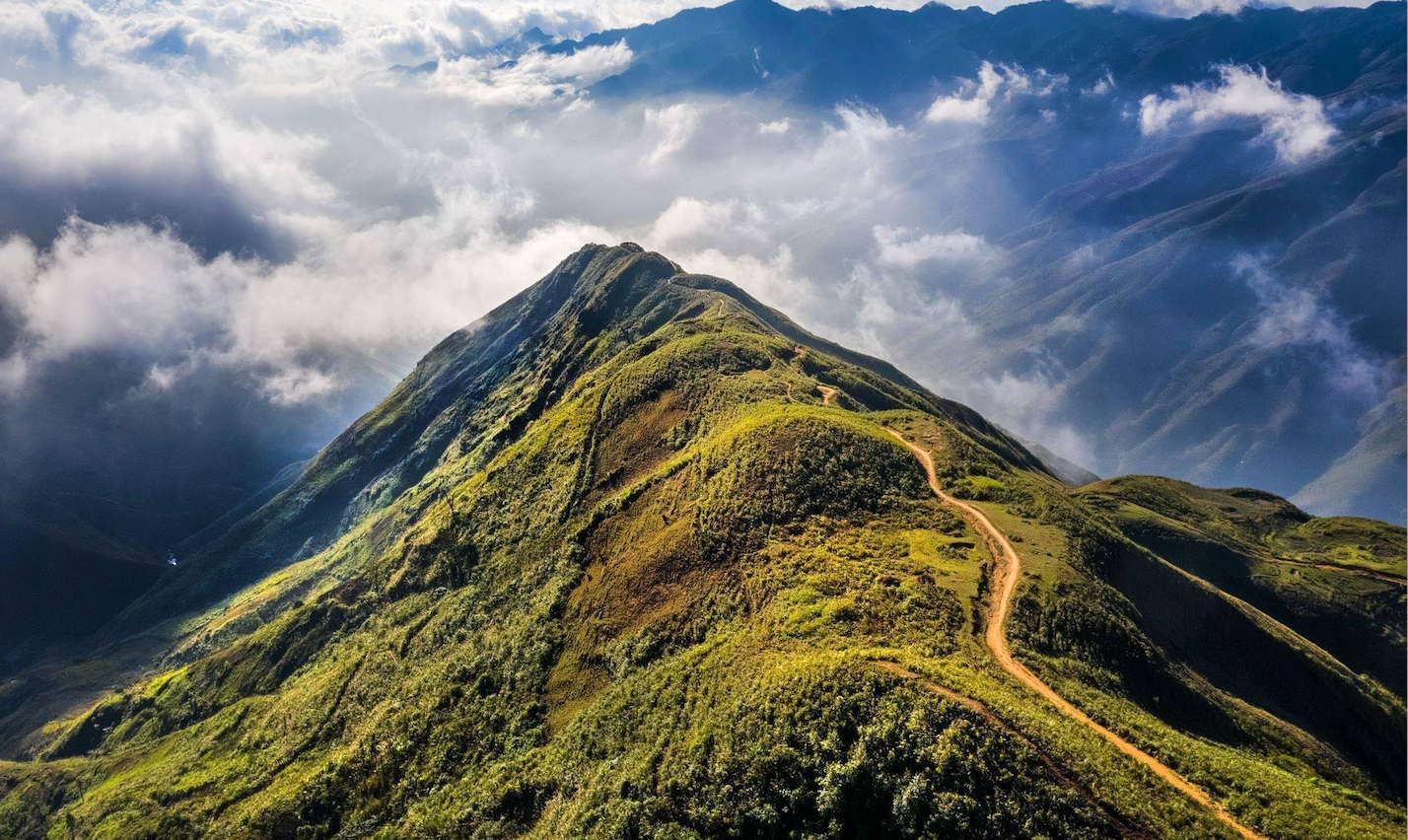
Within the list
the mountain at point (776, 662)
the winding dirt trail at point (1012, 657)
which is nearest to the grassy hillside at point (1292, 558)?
the mountain at point (776, 662)

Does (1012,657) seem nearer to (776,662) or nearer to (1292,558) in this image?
(776,662)

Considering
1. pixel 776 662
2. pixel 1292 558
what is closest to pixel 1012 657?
pixel 776 662

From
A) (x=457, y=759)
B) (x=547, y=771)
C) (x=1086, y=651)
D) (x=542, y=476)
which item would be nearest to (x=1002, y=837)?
(x=1086, y=651)

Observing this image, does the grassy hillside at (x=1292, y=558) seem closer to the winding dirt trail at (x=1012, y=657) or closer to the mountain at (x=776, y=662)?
the mountain at (x=776, y=662)

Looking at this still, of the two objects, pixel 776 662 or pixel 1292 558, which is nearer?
pixel 776 662

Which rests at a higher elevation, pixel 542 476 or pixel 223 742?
pixel 542 476

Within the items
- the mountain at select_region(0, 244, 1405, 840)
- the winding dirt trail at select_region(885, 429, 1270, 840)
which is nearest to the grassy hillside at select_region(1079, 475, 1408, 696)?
the mountain at select_region(0, 244, 1405, 840)

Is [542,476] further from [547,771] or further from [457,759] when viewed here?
[547,771]
